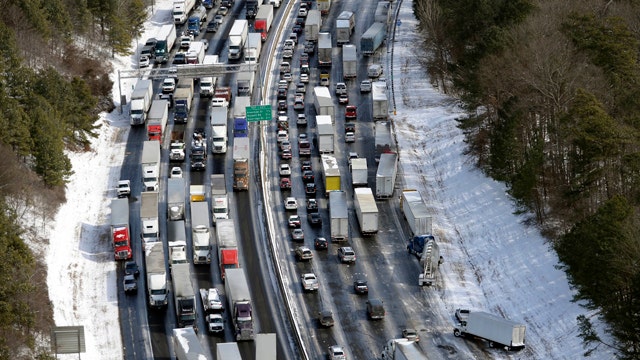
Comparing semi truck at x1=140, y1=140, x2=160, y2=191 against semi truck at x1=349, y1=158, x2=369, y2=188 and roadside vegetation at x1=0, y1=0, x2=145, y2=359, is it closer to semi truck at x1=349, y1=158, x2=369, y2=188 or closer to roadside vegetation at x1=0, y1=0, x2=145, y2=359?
roadside vegetation at x1=0, y1=0, x2=145, y2=359

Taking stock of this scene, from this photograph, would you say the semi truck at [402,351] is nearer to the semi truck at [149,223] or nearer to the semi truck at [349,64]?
the semi truck at [149,223]

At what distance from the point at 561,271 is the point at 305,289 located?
2085 centimetres

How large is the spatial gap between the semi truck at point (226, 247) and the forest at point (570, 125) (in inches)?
990

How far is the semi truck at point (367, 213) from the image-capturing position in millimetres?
108938

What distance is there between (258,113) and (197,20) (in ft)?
124

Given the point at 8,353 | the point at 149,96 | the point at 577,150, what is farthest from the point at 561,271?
the point at 149,96

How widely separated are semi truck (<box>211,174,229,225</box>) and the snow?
9794mm

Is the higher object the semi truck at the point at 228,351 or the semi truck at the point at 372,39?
the semi truck at the point at 228,351

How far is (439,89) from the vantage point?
14512cm

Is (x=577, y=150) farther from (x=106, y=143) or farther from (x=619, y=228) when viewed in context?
(x=106, y=143)

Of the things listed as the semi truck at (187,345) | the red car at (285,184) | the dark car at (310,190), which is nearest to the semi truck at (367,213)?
the dark car at (310,190)

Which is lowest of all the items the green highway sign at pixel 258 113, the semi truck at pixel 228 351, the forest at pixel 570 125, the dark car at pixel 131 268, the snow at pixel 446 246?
the snow at pixel 446 246

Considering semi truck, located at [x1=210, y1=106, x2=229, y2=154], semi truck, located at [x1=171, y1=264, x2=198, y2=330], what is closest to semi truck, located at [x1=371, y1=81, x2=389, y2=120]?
semi truck, located at [x1=210, y1=106, x2=229, y2=154]

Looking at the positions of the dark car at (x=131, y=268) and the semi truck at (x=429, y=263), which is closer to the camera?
the dark car at (x=131, y=268)
